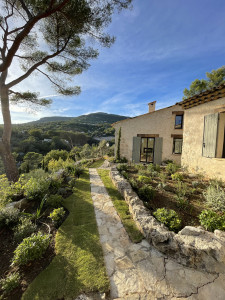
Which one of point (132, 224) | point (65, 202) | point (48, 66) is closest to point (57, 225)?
point (65, 202)

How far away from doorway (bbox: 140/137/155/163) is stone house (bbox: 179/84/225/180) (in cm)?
445

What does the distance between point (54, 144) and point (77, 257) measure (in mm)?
30775

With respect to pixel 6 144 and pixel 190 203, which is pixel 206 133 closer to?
pixel 190 203

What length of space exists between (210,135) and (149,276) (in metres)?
5.58

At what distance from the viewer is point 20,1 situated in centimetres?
491

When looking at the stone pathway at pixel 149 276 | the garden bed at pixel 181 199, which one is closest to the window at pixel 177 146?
the garden bed at pixel 181 199

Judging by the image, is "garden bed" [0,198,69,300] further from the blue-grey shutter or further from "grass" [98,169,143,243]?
the blue-grey shutter

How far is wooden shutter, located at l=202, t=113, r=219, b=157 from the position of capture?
4.92 m

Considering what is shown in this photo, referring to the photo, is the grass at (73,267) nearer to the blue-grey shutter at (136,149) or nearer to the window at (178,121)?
the blue-grey shutter at (136,149)

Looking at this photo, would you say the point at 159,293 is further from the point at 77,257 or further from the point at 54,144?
the point at 54,144

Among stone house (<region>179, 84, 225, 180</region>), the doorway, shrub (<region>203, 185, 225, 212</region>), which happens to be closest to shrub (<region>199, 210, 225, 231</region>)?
shrub (<region>203, 185, 225, 212</region>)

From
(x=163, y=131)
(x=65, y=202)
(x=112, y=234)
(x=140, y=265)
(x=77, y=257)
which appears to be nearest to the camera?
(x=140, y=265)

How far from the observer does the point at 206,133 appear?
5309mm

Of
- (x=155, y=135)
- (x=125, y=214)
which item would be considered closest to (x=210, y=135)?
(x=125, y=214)
